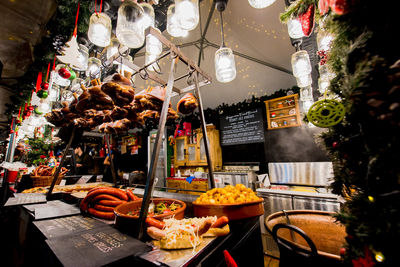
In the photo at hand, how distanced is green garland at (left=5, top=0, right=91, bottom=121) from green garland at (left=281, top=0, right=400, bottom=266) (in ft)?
10.9

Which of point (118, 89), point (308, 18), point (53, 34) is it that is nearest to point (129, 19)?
point (118, 89)

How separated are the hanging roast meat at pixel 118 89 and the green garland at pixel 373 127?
1.82 meters

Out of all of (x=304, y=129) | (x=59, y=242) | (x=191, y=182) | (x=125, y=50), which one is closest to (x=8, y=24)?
(x=125, y=50)

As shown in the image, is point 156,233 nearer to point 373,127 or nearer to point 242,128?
point 373,127

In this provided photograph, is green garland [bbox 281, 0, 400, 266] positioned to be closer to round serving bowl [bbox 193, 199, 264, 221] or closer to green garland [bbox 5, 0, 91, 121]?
round serving bowl [bbox 193, 199, 264, 221]

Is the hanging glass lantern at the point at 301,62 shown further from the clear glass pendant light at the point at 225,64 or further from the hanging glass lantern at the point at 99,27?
the hanging glass lantern at the point at 99,27

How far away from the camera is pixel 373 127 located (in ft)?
1.53

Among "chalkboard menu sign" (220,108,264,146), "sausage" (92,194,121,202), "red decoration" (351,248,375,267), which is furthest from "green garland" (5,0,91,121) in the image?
"chalkboard menu sign" (220,108,264,146)

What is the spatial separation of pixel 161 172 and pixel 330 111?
7.85 m

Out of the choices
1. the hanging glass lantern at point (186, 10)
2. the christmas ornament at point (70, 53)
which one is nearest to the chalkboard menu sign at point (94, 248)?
the hanging glass lantern at point (186, 10)

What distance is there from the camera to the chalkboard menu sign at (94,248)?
0.68m

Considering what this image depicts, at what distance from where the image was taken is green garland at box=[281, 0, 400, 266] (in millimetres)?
416

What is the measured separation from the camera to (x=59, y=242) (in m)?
0.86

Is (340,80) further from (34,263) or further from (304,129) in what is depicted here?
(304,129)
